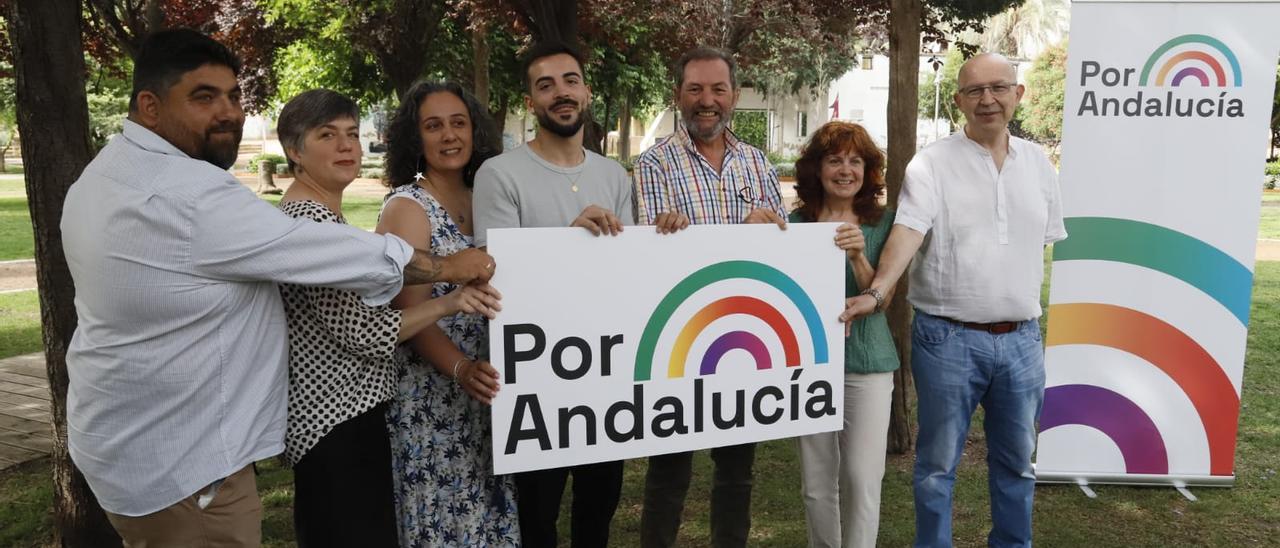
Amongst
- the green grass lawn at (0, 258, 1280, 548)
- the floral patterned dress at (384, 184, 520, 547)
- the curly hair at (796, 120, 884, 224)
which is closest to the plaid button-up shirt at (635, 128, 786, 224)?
the curly hair at (796, 120, 884, 224)

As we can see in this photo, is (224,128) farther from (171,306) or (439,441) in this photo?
(439,441)

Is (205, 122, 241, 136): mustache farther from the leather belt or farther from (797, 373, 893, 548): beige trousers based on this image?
the leather belt

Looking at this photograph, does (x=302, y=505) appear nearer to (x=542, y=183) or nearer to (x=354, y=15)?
(x=542, y=183)

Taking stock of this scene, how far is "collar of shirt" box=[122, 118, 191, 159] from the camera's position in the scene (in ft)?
6.84

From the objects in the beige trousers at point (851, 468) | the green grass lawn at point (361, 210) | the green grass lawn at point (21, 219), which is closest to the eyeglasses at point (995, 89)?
the beige trousers at point (851, 468)

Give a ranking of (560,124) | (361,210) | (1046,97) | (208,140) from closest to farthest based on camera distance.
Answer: (208,140) < (560,124) < (361,210) < (1046,97)

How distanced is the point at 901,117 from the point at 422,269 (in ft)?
10.9

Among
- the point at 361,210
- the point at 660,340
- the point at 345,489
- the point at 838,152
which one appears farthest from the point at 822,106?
the point at 345,489

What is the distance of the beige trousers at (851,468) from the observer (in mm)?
3236

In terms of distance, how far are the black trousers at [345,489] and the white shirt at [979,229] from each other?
1934 mm

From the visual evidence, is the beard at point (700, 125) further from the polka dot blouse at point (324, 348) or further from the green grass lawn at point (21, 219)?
the green grass lawn at point (21, 219)

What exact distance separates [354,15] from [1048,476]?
1159 cm

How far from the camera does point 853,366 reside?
3.24 m

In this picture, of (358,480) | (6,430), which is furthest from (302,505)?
(6,430)
